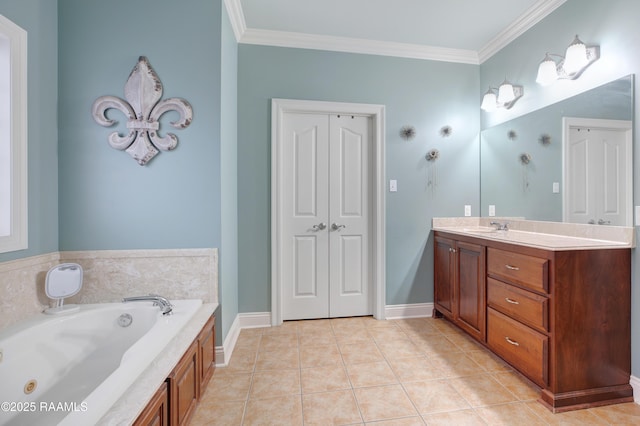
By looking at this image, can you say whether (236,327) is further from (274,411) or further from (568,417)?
(568,417)

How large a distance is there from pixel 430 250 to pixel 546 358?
138 cm

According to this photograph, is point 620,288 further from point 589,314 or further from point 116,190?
point 116,190

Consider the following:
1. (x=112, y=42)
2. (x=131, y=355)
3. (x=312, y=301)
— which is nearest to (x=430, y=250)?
(x=312, y=301)

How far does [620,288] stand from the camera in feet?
5.39

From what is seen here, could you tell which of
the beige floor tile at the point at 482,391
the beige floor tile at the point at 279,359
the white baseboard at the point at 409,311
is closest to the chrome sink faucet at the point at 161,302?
the beige floor tile at the point at 279,359

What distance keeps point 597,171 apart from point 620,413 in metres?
1.42

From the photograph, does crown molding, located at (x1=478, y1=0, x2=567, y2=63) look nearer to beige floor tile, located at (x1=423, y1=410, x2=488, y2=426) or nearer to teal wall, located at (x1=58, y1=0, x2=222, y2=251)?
teal wall, located at (x1=58, y1=0, x2=222, y2=251)

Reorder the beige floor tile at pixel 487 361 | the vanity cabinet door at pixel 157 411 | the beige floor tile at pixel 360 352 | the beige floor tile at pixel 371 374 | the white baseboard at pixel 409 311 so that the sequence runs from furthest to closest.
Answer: the white baseboard at pixel 409 311
the beige floor tile at pixel 360 352
the beige floor tile at pixel 487 361
the beige floor tile at pixel 371 374
the vanity cabinet door at pixel 157 411

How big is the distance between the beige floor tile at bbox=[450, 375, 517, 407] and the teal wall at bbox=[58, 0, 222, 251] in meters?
1.84

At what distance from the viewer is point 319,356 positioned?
2135 millimetres

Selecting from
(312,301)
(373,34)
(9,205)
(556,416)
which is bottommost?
(556,416)

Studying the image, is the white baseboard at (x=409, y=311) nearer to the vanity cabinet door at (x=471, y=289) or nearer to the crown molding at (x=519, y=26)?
the vanity cabinet door at (x=471, y=289)

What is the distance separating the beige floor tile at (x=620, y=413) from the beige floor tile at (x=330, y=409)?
1.32 metres

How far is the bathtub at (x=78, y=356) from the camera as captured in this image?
3.73 ft
